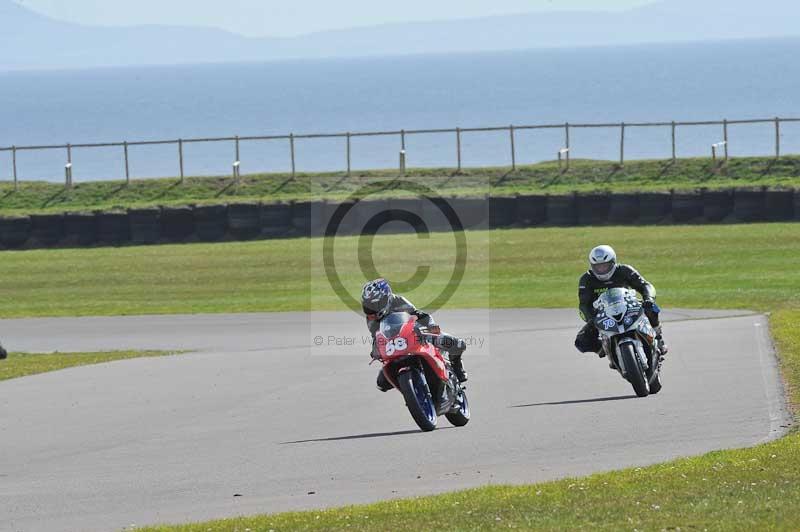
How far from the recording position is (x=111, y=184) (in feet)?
151

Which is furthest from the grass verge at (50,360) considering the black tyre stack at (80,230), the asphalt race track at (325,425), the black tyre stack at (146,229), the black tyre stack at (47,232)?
the black tyre stack at (47,232)

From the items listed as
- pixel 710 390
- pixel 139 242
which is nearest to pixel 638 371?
pixel 710 390

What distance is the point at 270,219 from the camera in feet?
124

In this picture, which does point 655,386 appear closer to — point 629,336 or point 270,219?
point 629,336

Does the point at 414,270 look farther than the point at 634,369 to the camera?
Yes

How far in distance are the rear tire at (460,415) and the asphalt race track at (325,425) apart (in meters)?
0.10

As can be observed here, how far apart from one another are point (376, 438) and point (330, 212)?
24.9 meters

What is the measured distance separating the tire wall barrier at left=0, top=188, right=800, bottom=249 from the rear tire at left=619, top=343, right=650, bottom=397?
21916 mm

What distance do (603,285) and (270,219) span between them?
916 inches

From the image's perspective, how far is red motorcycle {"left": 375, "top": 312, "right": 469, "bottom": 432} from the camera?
12.8 meters

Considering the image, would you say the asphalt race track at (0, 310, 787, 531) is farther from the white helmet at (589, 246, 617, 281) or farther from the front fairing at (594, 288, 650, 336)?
the white helmet at (589, 246, 617, 281)

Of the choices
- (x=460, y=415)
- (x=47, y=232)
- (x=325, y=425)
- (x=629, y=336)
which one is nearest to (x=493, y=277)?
(x=47, y=232)

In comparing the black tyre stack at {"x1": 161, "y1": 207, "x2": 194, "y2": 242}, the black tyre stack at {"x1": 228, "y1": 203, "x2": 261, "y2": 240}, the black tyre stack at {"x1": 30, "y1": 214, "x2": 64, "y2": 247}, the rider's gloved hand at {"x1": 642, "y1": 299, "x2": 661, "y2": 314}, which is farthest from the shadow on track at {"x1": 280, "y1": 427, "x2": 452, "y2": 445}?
the black tyre stack at {"x1": 30, "y1": 214, "x2": 64, "y2": 247}

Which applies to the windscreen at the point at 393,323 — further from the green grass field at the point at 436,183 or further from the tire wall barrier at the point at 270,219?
the green grass field at the point at 436,183
